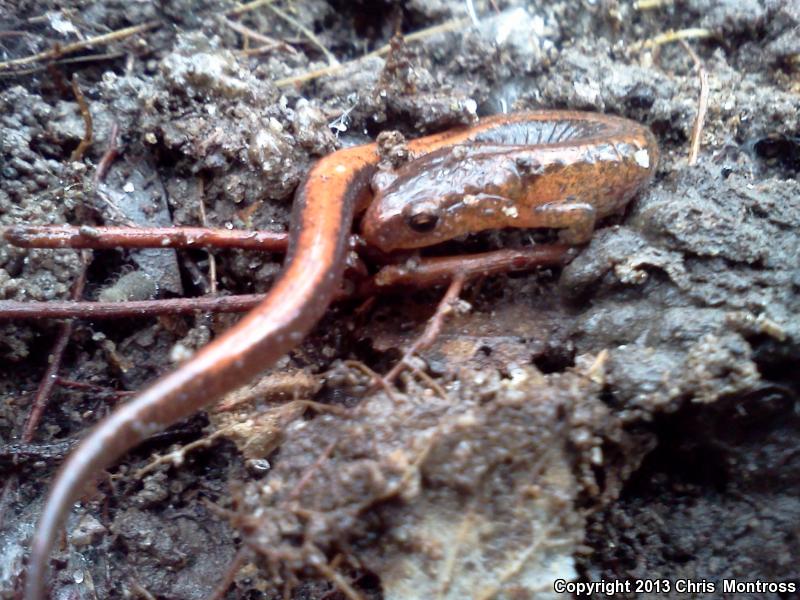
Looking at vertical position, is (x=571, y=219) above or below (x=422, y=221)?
above

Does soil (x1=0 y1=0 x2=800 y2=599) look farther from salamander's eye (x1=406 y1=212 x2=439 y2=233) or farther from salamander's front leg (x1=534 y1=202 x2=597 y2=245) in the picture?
salamander's eye (x1=406 y1=212 x2=439 y2=233)

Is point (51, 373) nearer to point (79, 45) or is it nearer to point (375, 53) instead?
point (79, 45)

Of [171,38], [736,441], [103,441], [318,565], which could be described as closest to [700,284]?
[736,441]

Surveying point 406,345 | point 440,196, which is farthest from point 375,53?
point 406,345

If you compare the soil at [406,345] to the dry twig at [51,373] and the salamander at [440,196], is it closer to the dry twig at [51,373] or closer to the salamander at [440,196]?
the dry twig at [51,373]

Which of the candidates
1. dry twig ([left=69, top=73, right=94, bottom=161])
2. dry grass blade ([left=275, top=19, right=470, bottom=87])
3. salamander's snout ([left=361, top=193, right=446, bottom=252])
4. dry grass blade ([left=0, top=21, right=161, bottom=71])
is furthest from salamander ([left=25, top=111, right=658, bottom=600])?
dry grass blade ([left=0, top=21, right=161, bottom=71])
